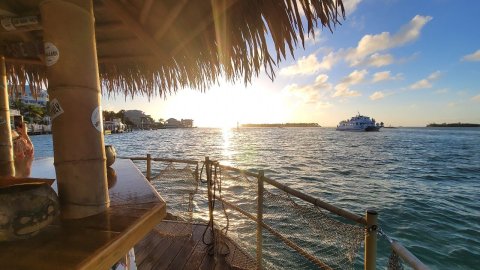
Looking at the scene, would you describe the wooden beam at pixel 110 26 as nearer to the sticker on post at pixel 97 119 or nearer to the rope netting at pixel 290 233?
the sticker on post at pixel 97 119

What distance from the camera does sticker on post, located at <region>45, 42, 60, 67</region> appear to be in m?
1.29

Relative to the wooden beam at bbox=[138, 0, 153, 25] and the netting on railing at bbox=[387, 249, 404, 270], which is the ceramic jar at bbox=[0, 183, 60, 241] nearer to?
the wooden beam at bbox=[138, 0, 153, 25]

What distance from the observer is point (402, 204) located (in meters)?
10.8

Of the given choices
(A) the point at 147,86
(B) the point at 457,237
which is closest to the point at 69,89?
(A) the point at 147,86

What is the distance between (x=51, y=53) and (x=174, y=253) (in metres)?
3.50

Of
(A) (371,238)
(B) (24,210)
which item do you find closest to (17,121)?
(B) (24,210)

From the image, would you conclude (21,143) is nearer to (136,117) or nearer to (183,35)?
(183,35)

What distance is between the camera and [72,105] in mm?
1299

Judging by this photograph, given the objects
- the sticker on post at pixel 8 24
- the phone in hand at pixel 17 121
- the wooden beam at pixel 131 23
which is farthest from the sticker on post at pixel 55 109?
the phone in hand at pixel 17 121

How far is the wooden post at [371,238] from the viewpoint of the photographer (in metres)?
1.99

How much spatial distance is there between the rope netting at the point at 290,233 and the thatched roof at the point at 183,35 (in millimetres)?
1701

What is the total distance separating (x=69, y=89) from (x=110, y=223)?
0.70 meters

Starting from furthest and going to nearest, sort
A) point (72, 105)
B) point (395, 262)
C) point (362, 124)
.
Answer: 1. point (362, 124)
2. point (395, 262)
3. point (72, 105)

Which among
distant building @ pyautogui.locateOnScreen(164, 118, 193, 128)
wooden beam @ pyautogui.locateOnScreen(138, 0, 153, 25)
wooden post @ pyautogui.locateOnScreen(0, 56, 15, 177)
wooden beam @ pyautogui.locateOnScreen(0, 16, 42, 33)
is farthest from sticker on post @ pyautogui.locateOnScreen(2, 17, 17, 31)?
distant building @ pyautogui.locateOnScreen(164, 118, 193, 128)
